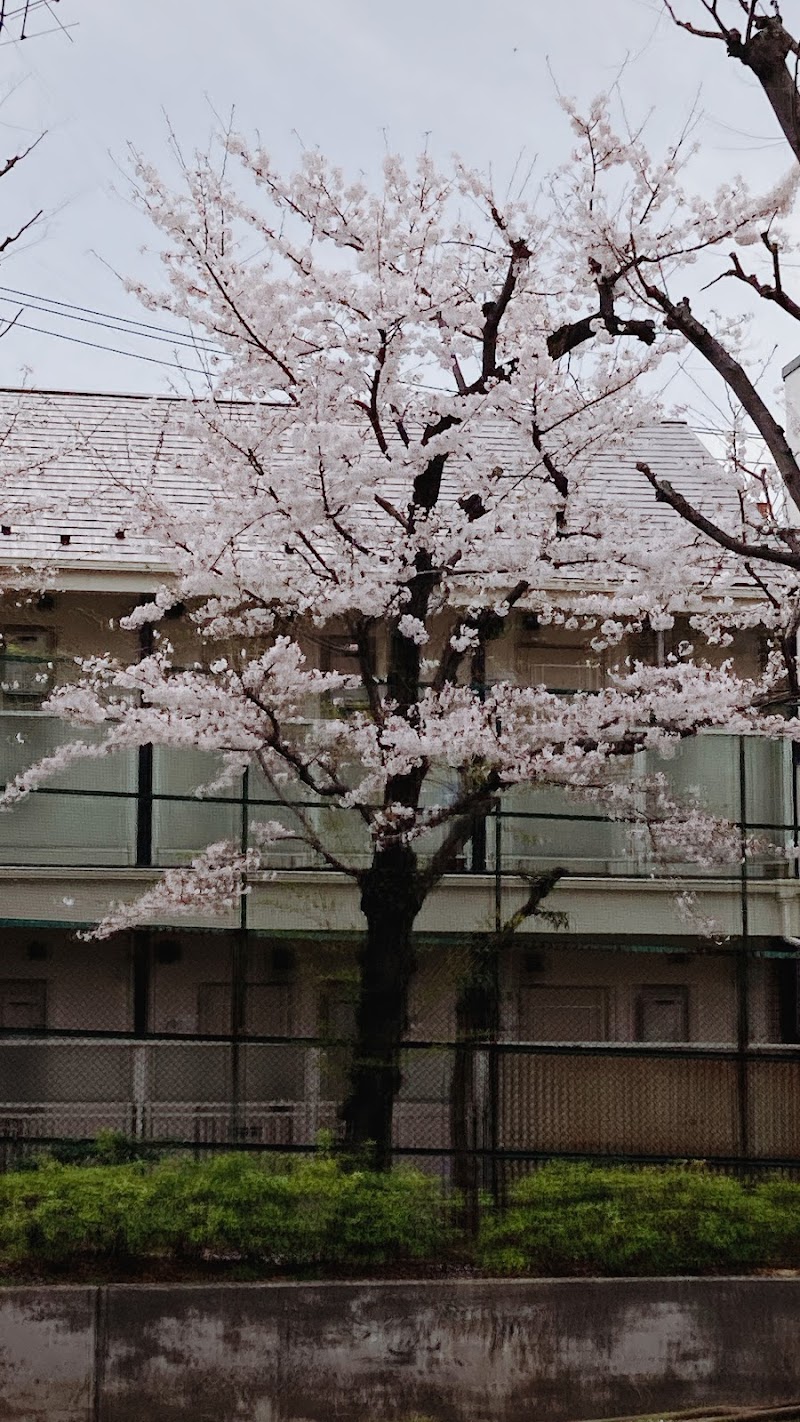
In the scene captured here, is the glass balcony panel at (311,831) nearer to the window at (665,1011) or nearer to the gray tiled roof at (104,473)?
the window at (665,1011)

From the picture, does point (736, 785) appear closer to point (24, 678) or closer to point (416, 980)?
point (416, 980)

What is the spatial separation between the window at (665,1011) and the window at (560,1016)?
1.32 feet

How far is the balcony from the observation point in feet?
31.4

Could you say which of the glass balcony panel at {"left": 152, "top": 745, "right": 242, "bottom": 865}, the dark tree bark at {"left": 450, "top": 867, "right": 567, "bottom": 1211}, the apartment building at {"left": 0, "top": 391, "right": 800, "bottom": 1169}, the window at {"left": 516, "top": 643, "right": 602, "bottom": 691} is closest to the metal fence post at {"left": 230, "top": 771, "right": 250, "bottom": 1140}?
the apartment building at {"left": 0, "top": 391, "right": 800, "bottom": 1169}

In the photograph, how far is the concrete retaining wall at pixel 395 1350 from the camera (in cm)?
693

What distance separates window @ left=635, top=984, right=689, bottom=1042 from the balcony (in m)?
0.89

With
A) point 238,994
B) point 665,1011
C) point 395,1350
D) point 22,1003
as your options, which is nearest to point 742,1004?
point 665,1011

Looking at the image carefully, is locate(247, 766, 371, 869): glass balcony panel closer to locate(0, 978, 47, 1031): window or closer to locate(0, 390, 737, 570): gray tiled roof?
locate(0, 390, 737, 570): gray tiled roof

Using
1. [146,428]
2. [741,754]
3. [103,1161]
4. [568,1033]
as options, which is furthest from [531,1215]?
[146,428]

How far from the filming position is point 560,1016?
9.73 m

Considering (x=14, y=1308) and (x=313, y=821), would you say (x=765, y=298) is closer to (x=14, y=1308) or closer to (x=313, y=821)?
(x=313, y=821)

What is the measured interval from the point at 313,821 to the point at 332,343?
10.4 feet

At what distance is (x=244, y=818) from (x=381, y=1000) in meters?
1.56

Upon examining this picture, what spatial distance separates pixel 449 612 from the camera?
13.7m
